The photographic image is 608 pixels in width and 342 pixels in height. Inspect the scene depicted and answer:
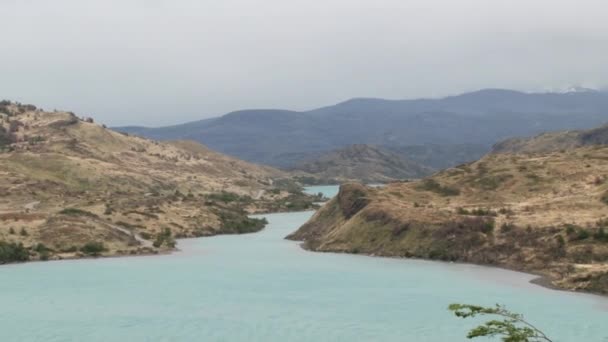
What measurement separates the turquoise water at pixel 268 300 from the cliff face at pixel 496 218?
408 centimetres

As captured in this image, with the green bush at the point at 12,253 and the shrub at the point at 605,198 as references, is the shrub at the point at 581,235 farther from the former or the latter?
the green bush at the point at 12,253

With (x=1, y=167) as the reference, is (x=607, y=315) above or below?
below

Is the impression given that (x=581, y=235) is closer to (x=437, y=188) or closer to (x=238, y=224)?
(x=437, y=188)

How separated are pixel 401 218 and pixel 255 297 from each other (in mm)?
40871

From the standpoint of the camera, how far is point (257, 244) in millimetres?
136250

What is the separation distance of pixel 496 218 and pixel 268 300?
144 feet

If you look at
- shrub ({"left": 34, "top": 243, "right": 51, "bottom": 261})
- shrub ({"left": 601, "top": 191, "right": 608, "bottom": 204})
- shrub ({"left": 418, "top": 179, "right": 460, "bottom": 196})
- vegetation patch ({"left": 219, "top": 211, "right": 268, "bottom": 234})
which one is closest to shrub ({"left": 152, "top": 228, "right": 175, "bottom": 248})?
shrub ({"left": 34, "top": 243, "right": 51, "bottom": 261})

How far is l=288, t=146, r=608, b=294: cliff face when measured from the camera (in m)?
89.0

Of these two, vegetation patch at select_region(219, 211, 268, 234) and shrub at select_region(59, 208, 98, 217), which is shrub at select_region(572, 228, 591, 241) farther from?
vegetation patch at select_region(219, 211, 268, 234)

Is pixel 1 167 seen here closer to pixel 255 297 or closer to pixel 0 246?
pixel 0 246

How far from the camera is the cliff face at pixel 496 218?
292 ft

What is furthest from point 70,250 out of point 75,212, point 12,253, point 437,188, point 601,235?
point 601,235

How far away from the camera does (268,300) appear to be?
7481 centimetres

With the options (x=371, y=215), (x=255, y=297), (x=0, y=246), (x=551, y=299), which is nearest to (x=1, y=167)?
(x=0, y=246)
